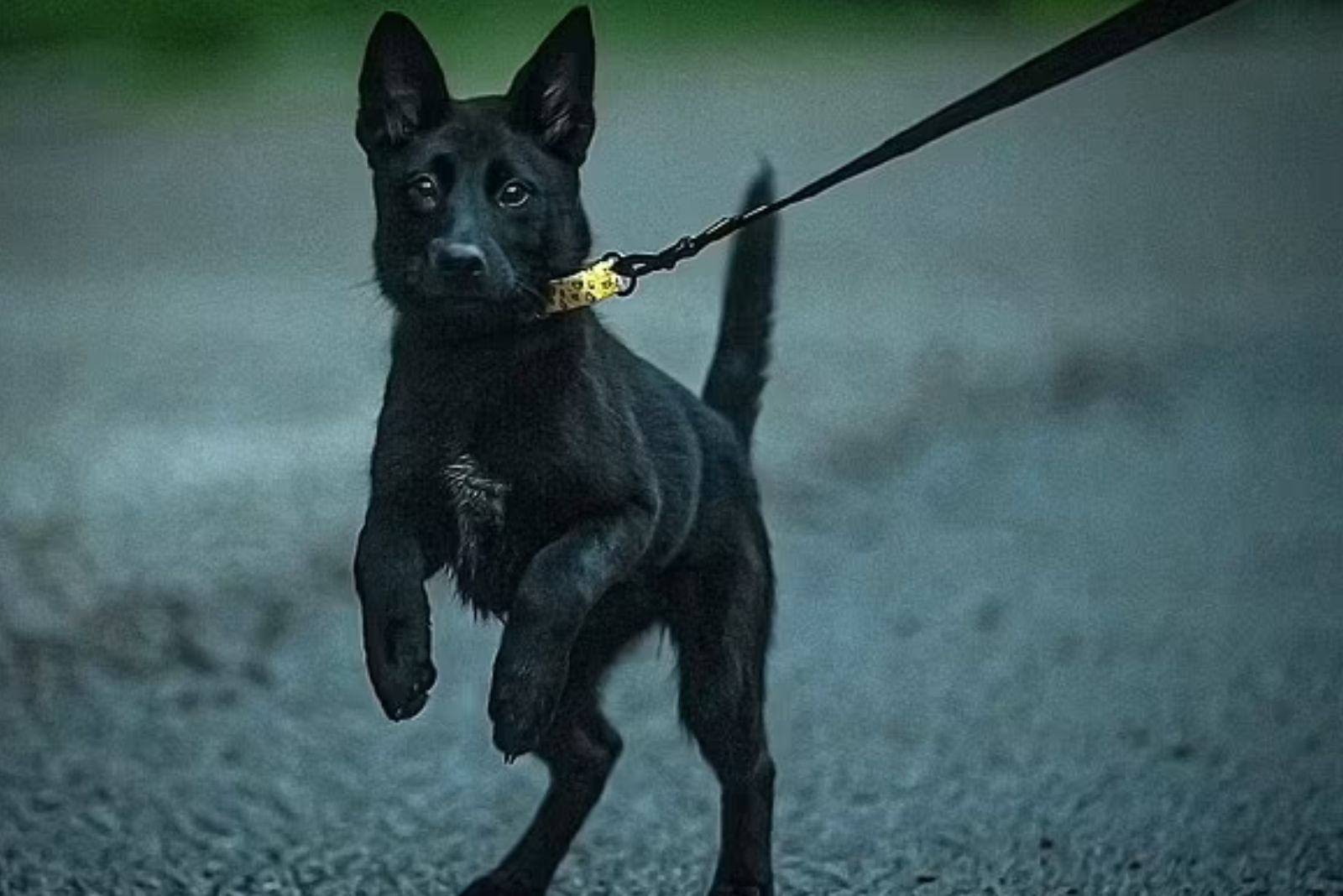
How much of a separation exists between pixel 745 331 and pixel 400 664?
120cm

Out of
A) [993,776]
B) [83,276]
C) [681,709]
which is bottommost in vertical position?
[993,776]

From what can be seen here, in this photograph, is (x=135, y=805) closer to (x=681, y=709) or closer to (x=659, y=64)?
(x=681, y=709)

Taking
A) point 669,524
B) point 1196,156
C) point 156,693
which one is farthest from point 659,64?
point 1196,156

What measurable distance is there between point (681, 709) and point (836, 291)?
10.6 metres

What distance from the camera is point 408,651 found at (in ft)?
12.8

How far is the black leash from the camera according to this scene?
4223 millimetres

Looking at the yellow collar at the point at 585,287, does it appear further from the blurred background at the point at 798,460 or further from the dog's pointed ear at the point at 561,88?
the blurred background at the point at 798,460

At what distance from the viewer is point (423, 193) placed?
12.7ft

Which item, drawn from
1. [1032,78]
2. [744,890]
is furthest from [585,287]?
[744,890]

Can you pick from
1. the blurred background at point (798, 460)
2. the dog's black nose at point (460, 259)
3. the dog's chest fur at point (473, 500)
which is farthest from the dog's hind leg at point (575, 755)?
the dog's black nose at point (460, 259)

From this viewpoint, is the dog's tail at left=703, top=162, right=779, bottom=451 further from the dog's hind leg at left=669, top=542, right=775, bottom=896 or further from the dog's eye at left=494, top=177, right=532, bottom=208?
the dog's eye at left=494, top=177, right=532, bottom=208

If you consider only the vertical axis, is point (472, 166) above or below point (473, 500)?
above

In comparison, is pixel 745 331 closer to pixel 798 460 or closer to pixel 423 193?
pixel 423 193

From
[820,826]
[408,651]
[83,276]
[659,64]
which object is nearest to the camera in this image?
[408,651]
